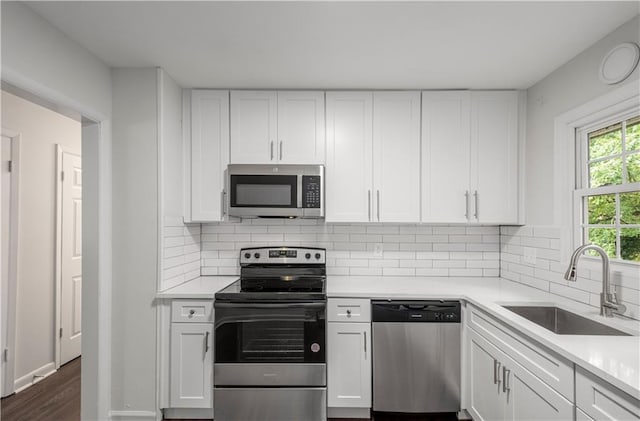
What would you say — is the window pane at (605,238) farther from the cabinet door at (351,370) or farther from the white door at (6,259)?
the white door at (6,259)

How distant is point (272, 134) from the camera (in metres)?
2.68

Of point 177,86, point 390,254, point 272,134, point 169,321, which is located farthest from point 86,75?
point 390,254

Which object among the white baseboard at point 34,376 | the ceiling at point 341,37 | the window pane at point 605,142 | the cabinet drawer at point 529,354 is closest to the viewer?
the cabinet drawer at point 529,354

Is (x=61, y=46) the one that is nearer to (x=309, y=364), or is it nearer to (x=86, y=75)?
Result: (x=86, y=75)

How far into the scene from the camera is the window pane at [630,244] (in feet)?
6.06

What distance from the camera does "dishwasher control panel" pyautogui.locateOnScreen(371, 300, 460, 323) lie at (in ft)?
7.59

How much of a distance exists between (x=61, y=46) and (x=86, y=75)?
21cm

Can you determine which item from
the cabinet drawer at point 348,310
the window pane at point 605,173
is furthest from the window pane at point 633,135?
the cabinet drawer at point 348,310

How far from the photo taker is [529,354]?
5.27ft

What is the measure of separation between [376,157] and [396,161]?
0.51ft

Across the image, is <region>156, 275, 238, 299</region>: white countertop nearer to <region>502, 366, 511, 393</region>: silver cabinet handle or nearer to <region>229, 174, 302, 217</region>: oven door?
<region>229, 174, 302, 217</region>: oven door

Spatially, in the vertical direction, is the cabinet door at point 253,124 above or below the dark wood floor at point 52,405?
above

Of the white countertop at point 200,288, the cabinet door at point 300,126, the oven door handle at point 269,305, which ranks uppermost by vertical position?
the cabinet door at point 300,126

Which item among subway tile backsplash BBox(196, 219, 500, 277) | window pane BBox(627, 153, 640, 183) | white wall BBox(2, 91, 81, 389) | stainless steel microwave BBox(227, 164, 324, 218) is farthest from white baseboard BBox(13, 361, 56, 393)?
window pane BBox(627, 153, 640, 183)
